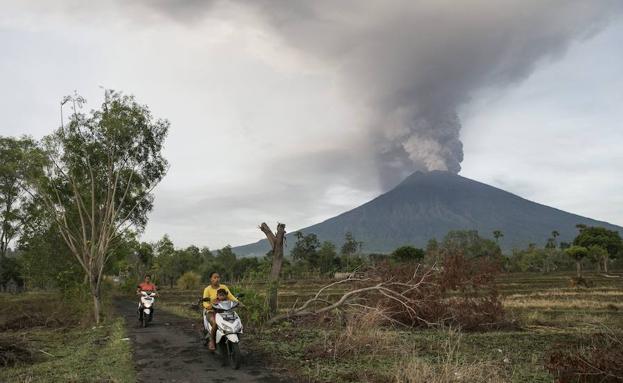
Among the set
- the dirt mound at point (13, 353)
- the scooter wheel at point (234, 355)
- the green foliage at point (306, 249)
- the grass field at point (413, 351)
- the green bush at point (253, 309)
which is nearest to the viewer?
the grass field at point (413, 351)

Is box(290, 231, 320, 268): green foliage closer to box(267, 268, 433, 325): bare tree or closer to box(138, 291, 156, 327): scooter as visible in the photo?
box(138, 291, 156, 327): scooter

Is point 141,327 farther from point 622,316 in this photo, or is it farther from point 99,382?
point 622,316

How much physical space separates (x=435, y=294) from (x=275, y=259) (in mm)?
6605

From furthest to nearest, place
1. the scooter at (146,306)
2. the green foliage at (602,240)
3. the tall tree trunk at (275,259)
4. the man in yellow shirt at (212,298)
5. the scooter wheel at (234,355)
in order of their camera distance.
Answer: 1. the green foliage at (602,240)
2. the scooter at (146,306)
3. the tall tree trunk at (275,259)
4. the man in yellow shirt at (212,298)
5. the scooter wheel at (234,355)

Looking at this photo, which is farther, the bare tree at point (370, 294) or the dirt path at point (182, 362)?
the bare tree at point (370, 294)

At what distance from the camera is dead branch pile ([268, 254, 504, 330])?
1558 cm

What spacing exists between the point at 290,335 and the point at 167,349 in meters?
3.78

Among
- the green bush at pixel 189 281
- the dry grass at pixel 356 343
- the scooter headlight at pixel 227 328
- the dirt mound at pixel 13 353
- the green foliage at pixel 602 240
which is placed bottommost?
the green bush at pixel 189 281

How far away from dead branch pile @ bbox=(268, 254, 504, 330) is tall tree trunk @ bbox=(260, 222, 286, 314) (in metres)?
0.94

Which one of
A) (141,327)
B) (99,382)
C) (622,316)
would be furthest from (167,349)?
(622,316)

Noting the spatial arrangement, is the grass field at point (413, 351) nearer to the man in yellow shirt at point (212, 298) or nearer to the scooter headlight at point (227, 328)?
the scooter headlight at point (227, 328)

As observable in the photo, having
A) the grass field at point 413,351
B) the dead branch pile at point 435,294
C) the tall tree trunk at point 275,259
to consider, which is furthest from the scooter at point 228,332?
the tall tree trunk at point 275,259

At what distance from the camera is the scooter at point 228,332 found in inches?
373

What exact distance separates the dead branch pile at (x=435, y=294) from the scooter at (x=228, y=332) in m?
5.56
